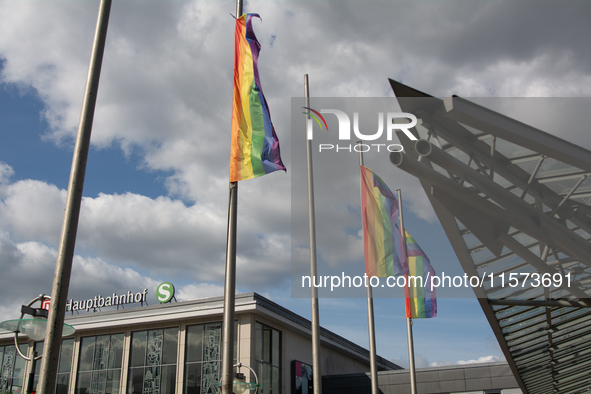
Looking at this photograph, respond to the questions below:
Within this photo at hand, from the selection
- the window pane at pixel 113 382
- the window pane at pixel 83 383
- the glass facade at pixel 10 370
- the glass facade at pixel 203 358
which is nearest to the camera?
the glass facade at pixel 203 358

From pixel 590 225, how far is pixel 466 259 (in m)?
2.16

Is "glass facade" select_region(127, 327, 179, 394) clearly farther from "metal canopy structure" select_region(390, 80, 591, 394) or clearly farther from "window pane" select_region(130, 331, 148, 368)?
"metal canopy structure" select_region(390, 80, 591, 394)

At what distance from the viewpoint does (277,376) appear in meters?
29.0

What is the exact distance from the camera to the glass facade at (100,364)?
29.5m

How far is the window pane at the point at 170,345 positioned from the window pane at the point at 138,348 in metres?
1.42

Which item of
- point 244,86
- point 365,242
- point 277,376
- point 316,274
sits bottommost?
point 277,376

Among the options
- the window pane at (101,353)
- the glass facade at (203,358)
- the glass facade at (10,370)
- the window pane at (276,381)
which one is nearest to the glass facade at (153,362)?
the glass facade at (203,358)

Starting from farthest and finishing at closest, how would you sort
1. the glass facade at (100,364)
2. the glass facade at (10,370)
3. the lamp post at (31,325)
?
1. the glass facade at (10,370)
2. the glass facade at (100,364)
3. the lamp post at (31,325)

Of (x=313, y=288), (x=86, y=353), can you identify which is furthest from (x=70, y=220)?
(x=86, y=353)

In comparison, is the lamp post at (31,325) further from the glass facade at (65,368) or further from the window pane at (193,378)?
the glass facade at (65,368)

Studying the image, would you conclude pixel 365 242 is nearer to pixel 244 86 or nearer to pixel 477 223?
pixel 244 86

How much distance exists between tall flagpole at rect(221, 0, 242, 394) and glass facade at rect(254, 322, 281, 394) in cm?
1769

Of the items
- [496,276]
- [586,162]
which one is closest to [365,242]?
[496,276]

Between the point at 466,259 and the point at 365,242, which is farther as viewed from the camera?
the point at 365,242
